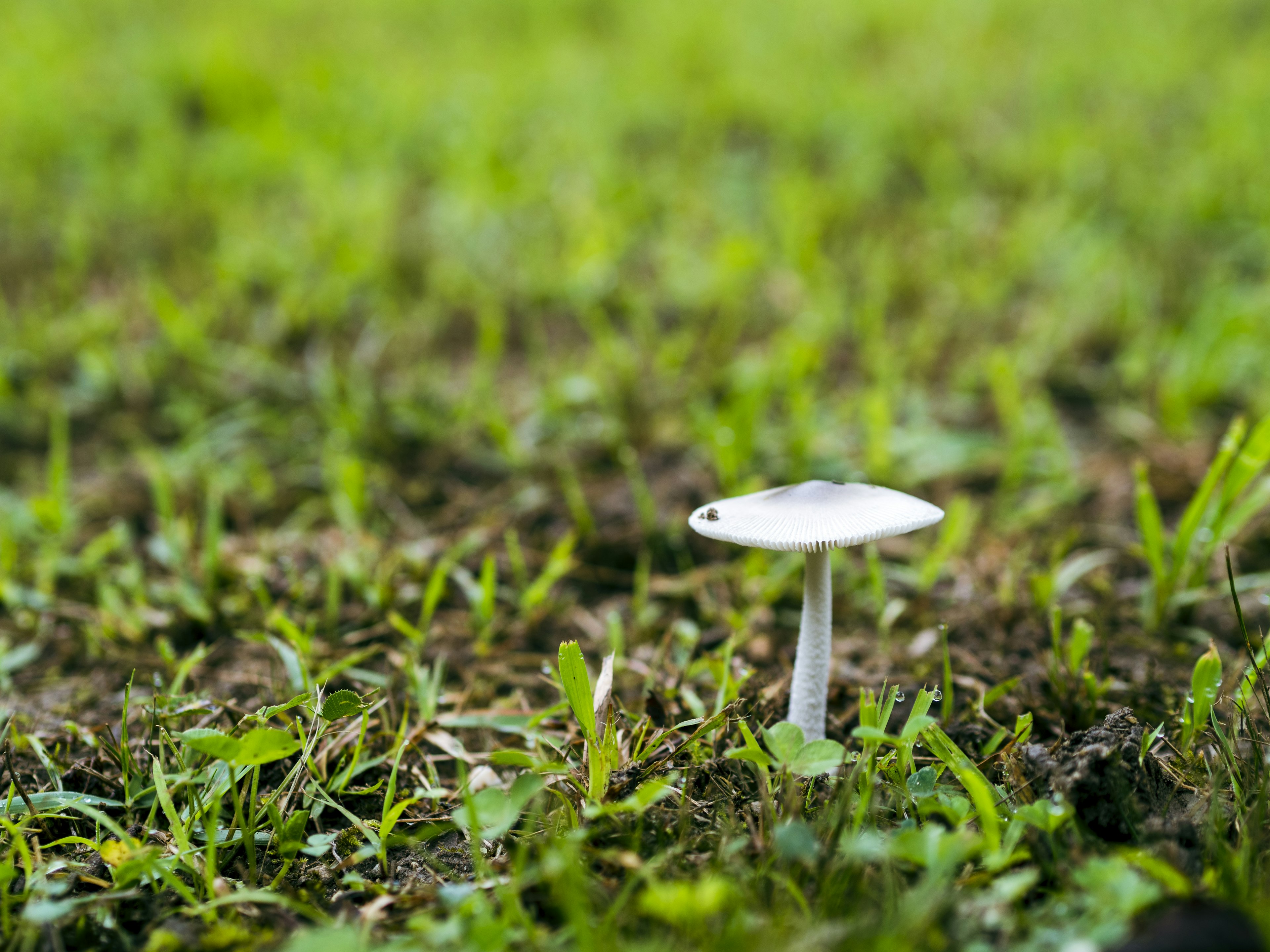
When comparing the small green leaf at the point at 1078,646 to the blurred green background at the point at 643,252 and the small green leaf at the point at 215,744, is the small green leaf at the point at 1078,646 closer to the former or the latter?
the blurred green background at the point at 643,252

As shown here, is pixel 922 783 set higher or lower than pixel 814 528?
lower

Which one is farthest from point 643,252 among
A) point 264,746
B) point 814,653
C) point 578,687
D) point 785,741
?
point 264,746

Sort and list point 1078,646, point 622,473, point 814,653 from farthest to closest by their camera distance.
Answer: point 622,473 < point 1078,646 < point 814,653

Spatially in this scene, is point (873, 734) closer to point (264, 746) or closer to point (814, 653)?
point (814, 653)

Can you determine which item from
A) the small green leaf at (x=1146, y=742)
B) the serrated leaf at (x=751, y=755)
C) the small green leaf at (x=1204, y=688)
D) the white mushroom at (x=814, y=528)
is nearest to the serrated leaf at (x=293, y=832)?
the serrated leaf at (x=751, y=755)

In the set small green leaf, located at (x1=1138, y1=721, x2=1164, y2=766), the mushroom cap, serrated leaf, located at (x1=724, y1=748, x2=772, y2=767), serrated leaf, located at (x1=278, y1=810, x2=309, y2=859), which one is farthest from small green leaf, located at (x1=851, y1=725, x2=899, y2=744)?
serrated leaf, located at (x1=278, y1=810, x2=309, y2=859)

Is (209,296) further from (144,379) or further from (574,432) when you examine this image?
(574,432)
